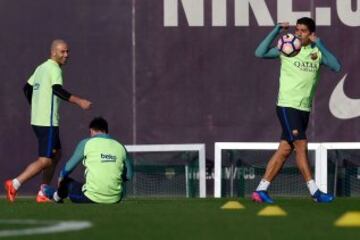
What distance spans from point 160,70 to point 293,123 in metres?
4.14

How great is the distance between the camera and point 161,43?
51.6 feet

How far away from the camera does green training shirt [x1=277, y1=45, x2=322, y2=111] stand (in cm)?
1197

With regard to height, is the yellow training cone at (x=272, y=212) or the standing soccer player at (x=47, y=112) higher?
the standing soccer player at (x=47, y=112)

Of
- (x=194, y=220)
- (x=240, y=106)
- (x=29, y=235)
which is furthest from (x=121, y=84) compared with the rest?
(x=29, y=235)

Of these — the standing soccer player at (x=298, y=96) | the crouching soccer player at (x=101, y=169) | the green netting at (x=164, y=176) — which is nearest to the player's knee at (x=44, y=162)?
the crouching soccer player at (x=101, y=169)

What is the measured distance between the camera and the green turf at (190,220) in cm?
745

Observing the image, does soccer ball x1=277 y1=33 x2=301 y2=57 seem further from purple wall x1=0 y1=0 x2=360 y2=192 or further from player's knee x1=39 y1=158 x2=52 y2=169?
purple wall x1=0 y1=0 x2=360 y2=192

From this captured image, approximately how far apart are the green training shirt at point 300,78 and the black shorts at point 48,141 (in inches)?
89.7

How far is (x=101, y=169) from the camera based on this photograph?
11.2m

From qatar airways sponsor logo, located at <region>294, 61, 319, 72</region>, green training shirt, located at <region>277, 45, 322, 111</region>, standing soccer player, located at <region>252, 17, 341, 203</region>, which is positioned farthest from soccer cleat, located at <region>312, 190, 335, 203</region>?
qatar airways sponsor logo, located at <region>294, 61, 319, 72</region>

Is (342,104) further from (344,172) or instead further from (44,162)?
(44,162)

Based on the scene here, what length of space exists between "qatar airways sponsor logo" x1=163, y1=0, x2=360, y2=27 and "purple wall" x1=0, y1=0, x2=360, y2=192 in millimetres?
14

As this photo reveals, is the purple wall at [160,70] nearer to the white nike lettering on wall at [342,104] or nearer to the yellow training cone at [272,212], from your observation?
the white nike lettering on wall at [342,104]

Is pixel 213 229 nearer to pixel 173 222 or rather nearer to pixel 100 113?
pixel 173 222
